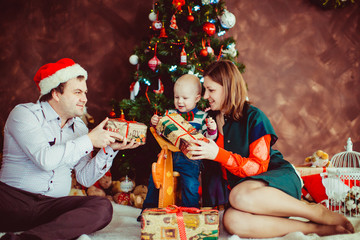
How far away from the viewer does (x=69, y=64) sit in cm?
200

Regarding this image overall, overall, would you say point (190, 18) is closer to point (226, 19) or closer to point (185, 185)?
point (226, 19)

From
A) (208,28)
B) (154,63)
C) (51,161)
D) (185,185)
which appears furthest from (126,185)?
(208,28)

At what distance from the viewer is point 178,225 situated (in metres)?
1.64

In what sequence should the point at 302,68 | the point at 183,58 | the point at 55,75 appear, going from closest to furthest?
the point at 55,75 < the point at 183,58 < the point at 302,68

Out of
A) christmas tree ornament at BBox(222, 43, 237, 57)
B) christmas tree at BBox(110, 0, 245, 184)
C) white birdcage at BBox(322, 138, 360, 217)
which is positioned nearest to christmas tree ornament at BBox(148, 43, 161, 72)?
christmas tree at BBox(110, 0, 245, 184)

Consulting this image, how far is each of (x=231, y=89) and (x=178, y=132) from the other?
0.48m

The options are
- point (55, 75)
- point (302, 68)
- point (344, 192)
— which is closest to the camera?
point (55, 75)

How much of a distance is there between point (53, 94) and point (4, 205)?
0.73 meters

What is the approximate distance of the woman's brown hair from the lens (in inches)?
78.9

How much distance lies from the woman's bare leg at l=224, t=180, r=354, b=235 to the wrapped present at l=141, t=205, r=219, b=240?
0.67 ft

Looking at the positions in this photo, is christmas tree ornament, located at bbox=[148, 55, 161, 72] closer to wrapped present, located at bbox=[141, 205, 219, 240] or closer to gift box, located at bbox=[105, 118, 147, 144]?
gift box, located at bbox=[105, 118, 147, 144]

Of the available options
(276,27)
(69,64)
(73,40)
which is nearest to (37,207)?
(69,64)

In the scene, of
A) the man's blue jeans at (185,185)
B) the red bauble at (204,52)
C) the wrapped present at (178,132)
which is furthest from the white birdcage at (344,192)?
the red bauble at (204,52)

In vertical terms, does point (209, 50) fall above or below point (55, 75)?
above
